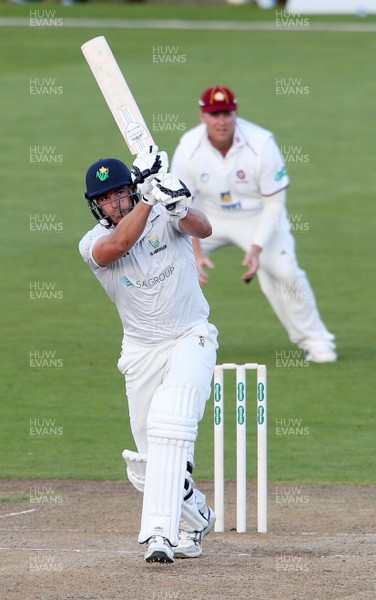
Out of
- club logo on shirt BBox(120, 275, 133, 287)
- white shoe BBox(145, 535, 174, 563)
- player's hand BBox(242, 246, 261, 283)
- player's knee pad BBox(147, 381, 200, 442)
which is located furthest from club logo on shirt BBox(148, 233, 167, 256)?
player's hand BBox(242, 246, 261, 283)

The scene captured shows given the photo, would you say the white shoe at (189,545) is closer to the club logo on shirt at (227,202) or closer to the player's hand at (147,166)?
the player's hand at (147,166)

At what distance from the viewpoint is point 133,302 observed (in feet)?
24.6

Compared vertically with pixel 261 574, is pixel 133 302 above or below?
above

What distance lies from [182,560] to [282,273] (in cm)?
526

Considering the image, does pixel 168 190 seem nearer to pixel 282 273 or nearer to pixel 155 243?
pixel 155 243

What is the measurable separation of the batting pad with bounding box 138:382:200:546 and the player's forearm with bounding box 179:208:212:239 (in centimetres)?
83

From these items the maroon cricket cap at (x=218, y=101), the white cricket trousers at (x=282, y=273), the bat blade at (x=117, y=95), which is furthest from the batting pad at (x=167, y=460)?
the white cricket trousers at (x=282, y=273)

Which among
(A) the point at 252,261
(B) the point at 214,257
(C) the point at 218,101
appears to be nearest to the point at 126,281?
(A) the point at 252,261

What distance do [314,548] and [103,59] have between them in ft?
9.61

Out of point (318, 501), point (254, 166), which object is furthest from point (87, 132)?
point (318, 501)

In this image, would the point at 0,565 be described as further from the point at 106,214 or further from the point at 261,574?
the point at 106,214

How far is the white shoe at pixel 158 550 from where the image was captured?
22.9 ft

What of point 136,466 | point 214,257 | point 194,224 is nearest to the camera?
point 194,224

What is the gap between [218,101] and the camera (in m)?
11.6
